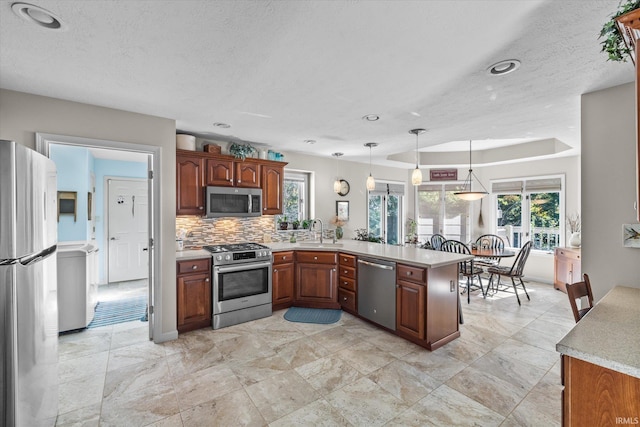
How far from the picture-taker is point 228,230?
4.39m

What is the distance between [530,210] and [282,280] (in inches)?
211

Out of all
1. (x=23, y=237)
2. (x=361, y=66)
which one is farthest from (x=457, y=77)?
(x=23, y=237)

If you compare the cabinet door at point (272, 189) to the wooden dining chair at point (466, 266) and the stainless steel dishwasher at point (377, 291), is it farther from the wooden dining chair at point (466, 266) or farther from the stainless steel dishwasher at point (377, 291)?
the wooden dining chair at point (466, 266)

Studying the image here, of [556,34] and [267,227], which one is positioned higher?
[556,34]

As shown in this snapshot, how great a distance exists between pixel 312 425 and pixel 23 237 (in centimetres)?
204

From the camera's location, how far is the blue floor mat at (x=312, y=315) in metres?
3.76

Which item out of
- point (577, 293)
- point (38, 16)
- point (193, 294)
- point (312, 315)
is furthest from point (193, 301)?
point (577, 293)

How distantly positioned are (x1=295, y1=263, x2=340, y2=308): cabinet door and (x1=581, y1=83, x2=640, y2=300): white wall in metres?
2.78

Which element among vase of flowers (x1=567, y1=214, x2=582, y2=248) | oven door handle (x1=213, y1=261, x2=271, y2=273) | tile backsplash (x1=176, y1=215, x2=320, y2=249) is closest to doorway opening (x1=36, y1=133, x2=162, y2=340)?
tile backsplash (x1=176, y1=215, x2=320, y2=249)

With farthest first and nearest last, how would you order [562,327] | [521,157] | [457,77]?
[521,157]
[562,327]
[457,77]

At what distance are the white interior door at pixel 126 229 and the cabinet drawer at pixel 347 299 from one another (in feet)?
12.9

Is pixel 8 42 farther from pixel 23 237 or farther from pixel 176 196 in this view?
pixel 176 196

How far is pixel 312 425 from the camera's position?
6.37ft

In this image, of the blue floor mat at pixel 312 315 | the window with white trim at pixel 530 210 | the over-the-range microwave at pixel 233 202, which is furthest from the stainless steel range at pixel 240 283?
the window with white trim at pixel 530 210
